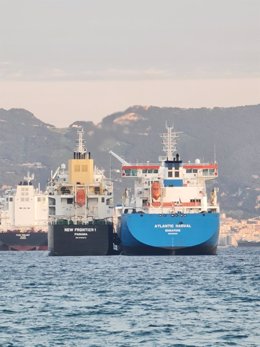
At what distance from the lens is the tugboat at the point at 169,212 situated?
15150cm

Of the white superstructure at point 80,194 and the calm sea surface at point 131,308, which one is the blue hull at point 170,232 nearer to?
the white superstructure at point 80,194

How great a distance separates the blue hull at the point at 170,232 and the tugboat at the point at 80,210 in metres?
13.5

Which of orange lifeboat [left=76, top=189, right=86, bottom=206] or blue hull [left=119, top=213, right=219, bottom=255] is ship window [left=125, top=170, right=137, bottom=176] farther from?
blue hull [left=119, top=213, right=219, bottom=255]

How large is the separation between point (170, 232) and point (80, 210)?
3323 centimetres

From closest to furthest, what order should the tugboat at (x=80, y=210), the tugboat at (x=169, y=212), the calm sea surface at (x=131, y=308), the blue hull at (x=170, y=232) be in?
the calm sea surface at (x=131, y=308) → the blue hull at (x=170, y=232) → the tugboat at (x=169, y=212) → the tugboat at (x=80, y=210)

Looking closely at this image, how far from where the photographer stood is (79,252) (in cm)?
16462

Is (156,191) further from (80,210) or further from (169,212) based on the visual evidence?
(80,210)

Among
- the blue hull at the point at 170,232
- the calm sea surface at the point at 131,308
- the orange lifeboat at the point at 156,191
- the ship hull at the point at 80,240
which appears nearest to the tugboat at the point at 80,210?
the ship hull at the point at 80,240

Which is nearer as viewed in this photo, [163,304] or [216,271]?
[163,304]

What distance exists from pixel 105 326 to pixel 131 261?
2912 inches

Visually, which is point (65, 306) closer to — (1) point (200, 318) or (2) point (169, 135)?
(1) point (200, 318)

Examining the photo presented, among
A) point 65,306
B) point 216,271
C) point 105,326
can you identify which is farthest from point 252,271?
point 105,326

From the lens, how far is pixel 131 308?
72938mm

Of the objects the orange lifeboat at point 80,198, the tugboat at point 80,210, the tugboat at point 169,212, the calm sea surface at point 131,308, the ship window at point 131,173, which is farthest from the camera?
the orange lifeboat at point 80,198
